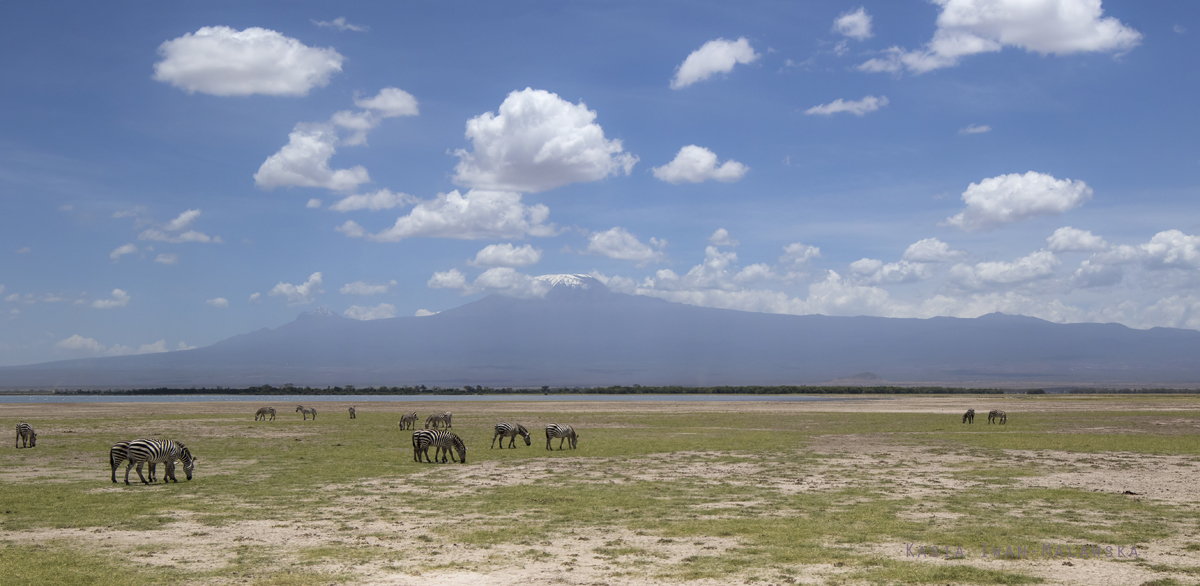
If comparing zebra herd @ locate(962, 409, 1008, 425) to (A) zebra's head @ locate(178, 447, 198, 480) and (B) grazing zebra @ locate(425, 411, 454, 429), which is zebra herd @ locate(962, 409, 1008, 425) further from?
(A) zebra's head @ locate(178, 447, 198, 480)

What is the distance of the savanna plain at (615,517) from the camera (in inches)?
461

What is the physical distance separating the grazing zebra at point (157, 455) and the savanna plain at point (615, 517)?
2.06 feet

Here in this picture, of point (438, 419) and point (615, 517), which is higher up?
point (615, 517)

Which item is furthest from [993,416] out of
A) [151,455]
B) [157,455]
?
[151,455]

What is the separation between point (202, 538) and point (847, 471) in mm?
17069

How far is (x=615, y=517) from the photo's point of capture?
52.8 ft

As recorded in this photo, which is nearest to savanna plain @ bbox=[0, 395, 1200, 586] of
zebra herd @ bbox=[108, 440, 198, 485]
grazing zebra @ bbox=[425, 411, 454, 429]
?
zebra herd @ bbox=[108, 440, 198, 485]

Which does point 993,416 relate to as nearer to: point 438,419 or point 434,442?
point 438,419

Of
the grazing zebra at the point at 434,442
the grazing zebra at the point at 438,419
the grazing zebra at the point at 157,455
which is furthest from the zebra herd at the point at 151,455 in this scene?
the grazing zebra at the point at 438,419

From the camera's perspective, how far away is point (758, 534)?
1423 centimetres

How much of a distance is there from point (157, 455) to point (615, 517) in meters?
12.4

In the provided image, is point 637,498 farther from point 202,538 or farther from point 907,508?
point 202,538

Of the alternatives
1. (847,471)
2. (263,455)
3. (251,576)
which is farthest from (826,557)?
(263,455)

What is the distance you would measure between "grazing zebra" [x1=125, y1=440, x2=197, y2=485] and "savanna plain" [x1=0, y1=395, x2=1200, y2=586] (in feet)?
2.06
